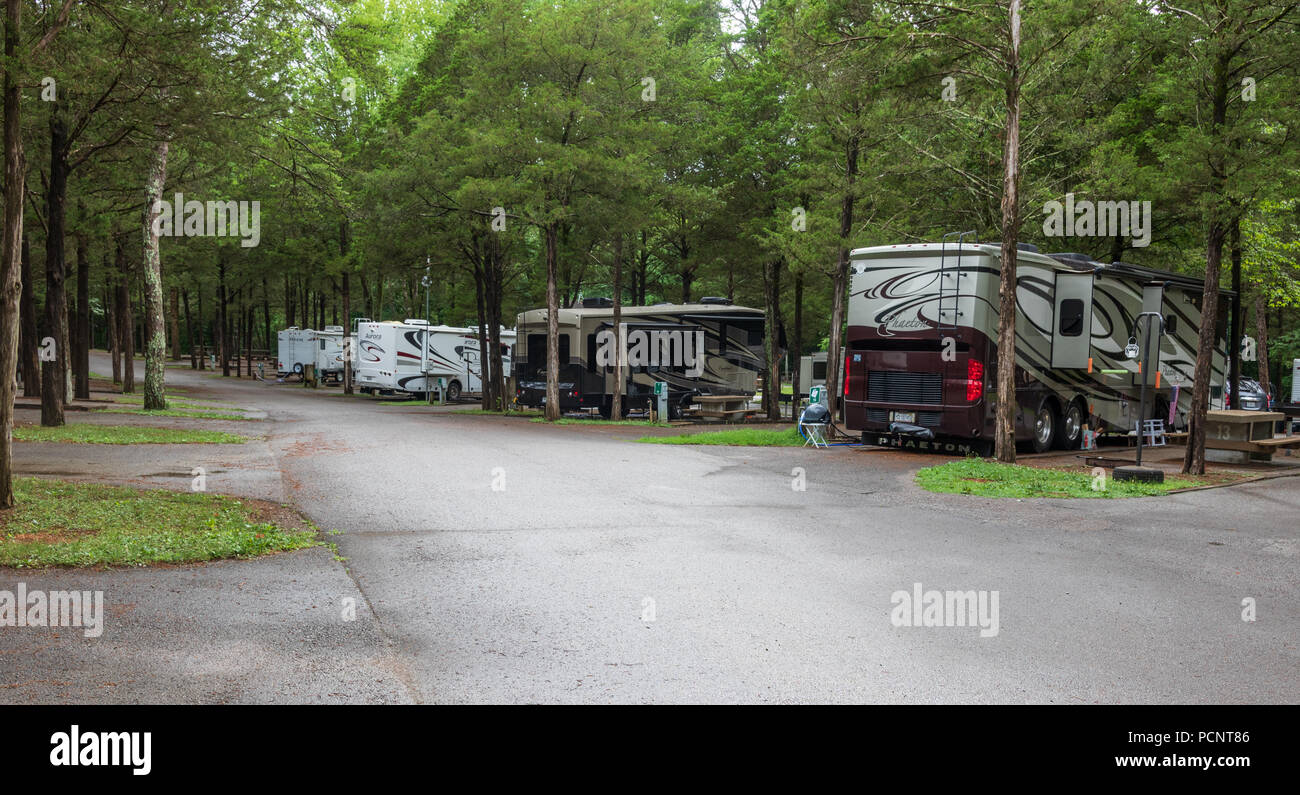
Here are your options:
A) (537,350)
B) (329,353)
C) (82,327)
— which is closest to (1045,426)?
(537,350)

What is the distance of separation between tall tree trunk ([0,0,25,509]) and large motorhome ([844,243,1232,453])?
13.4 meters

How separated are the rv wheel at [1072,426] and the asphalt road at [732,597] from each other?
6.20m

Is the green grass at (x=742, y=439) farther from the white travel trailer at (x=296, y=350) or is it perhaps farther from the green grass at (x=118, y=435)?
the white travel trailer at (x=296, y=350)

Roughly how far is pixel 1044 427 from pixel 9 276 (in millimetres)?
16625

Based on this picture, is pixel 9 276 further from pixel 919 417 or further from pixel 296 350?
pixel 296 350

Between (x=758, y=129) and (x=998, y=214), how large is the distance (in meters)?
8.81

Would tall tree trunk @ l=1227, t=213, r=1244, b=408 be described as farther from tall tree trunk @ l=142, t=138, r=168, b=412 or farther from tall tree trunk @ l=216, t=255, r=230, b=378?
tall tree trunk @ l=216, t=255, r=230, b=378

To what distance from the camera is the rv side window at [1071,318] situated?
1839 centimetres

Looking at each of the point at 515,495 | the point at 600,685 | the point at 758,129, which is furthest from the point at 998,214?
the point at 600,685

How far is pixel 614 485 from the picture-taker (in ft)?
42.2

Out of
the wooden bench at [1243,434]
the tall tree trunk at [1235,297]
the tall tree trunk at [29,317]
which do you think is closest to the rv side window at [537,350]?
the tall tree trunk at [29,317]

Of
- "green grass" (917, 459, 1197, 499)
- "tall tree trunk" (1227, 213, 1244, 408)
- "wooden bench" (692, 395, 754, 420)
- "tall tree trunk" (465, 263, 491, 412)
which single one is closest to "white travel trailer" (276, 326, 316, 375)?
"tall tree trunk" (465, 263, 491, 412)
